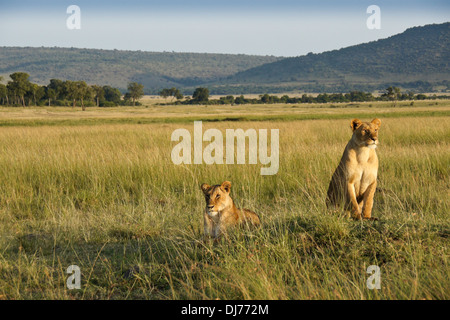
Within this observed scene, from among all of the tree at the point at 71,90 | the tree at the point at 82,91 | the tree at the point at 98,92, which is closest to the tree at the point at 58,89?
the tree at the point at 71,90

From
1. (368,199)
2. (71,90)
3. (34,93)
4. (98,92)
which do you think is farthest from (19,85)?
(368,199)

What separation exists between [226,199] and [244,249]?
72 centimetres

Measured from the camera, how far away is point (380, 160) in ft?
39.3

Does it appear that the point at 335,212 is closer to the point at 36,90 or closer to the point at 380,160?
the point at 380,160

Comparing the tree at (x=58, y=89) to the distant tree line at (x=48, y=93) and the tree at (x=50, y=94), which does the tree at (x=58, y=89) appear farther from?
the tree at (x=50, y=94)

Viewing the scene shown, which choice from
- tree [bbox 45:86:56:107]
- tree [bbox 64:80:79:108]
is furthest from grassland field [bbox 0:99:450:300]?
tree [bbox 45:86:56:107]

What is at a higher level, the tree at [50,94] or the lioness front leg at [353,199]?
the tree at [50,94]

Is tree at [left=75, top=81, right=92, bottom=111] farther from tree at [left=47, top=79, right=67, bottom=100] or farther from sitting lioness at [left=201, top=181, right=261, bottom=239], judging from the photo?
sitting lioness at [left=201, top=181, right=261, bottom=239]

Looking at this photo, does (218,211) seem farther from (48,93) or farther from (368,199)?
(48,93)

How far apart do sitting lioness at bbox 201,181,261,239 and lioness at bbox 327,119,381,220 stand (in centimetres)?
140

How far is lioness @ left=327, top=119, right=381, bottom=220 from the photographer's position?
6222 millimetres

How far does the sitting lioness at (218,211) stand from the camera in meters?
5.56

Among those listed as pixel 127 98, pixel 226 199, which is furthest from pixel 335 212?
pixel 127 98

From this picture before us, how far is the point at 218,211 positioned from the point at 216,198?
185 millimetres
